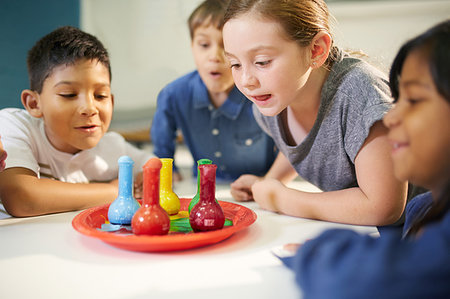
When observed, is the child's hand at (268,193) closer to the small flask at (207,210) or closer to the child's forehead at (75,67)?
the small flask at (207,210)

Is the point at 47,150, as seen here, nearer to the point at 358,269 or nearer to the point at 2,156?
the point at 2,156

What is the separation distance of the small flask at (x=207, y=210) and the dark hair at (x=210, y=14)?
735 millimetres

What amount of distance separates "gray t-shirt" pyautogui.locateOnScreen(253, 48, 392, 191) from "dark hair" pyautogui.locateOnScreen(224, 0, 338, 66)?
0.10 metres

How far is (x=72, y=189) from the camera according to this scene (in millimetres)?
908

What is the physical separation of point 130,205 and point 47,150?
39cm

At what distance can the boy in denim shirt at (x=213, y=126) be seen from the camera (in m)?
1.44

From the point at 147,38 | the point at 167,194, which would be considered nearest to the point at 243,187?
the point at 167,194

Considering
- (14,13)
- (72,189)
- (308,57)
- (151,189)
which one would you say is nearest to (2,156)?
(72,189)

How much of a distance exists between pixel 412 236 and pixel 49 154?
2.74ft

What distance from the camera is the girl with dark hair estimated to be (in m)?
0.37

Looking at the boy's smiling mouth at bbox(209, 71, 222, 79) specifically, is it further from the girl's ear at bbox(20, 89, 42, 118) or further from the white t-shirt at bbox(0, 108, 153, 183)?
the girl's ear at bbox(20, 89, 42, 118)

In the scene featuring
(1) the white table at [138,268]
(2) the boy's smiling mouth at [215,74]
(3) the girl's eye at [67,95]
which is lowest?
(1) the white table at [138,268]

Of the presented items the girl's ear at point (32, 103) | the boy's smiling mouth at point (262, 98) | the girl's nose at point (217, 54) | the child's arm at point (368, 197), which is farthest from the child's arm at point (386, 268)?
the girl's nose at point (217, 54)

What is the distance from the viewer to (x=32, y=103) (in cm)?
103
